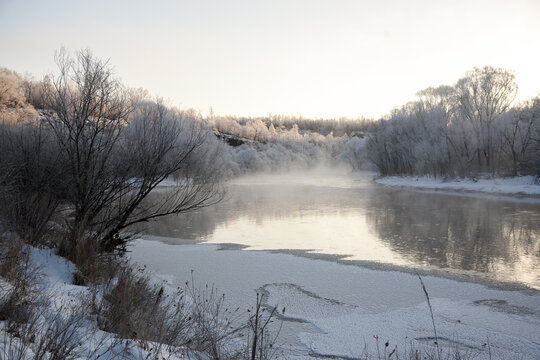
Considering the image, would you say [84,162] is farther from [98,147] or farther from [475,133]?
[475,133]

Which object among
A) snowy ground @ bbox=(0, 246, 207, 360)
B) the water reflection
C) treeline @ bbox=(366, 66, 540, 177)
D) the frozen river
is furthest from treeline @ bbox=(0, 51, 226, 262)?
treeline @ bbox=(366, 66, 540, 177)

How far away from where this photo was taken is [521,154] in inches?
1266

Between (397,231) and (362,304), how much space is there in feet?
25.4

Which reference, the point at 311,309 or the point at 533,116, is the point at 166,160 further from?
the point at 533,116

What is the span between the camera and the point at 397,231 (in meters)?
13.9

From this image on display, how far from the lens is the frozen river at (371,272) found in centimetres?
550

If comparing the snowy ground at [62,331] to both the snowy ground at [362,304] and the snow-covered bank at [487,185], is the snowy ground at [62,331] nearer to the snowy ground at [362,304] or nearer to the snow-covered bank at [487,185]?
the snowy ground at [362,304]

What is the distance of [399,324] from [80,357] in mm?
4594

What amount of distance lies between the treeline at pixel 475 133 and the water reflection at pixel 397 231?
13649 mm

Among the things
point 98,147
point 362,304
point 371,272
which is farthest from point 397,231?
point 98,147

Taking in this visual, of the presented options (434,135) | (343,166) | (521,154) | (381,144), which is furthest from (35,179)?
(343,166)

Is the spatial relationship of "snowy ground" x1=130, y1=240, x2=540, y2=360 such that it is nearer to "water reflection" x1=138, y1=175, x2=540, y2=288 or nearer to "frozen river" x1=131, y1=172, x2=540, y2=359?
A: "frozen river" x1=131, y1=172, x2=540, y2=359

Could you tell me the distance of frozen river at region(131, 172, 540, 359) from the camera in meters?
5.50

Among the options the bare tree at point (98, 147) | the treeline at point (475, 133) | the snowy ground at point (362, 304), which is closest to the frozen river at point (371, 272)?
the snowy ground at point (362, 304)
